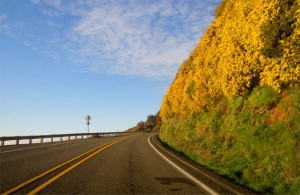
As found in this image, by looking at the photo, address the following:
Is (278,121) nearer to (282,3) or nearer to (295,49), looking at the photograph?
(295,49)

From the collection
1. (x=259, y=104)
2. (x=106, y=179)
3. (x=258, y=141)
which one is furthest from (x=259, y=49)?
(x=106, y=179)

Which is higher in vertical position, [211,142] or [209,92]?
[209,92]

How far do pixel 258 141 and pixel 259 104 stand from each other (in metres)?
2.37

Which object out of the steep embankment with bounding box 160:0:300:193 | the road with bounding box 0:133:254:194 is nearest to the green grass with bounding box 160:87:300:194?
the steep embankment with bounding box 160:0:300:193

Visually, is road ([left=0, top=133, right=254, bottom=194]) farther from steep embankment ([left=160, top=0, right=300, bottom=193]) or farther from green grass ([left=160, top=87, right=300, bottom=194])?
steep embankment ([left=160, top=0, right=300, bottom=193])

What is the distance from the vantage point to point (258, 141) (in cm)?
1267

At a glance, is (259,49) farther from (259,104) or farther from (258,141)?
(258,141)

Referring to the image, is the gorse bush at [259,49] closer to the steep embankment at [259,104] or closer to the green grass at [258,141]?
the steep embankment at [259,104]

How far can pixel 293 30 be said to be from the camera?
490 inches

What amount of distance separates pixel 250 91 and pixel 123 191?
963cm

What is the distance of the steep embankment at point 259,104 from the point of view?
10.8 meters

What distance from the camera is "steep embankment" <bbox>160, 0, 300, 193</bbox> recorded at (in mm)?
10766

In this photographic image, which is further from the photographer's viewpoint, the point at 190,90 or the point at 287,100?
the point at 190,90

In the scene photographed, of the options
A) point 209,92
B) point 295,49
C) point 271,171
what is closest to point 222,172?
point 271,171
